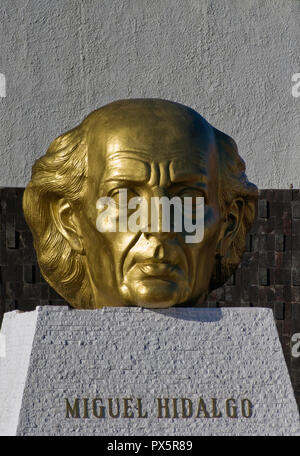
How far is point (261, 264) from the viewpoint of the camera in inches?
469

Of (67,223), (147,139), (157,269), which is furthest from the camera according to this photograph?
(67,223)

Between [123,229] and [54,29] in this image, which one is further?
[54,29]

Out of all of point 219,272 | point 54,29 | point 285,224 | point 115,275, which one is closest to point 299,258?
point 285,224

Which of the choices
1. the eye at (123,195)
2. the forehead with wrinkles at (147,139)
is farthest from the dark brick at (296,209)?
the eye at (123,195)

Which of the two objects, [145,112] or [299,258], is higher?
[299,258]

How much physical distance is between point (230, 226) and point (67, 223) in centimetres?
94

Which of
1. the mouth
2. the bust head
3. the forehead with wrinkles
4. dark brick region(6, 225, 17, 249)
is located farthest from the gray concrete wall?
the mouth

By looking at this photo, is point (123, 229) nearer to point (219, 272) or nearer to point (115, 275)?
point (115, 275)

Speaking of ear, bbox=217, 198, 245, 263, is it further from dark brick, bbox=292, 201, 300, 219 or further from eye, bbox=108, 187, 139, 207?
dark brick, bbox=292, 201, 300, 219

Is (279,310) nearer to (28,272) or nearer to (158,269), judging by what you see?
(28,272)

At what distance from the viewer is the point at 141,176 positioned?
22.0 ft

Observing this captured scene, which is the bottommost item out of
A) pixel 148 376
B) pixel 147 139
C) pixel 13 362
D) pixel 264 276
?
pixel 148 376

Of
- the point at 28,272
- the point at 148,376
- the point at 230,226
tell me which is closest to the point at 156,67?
the point at 28,272

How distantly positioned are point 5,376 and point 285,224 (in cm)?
555
